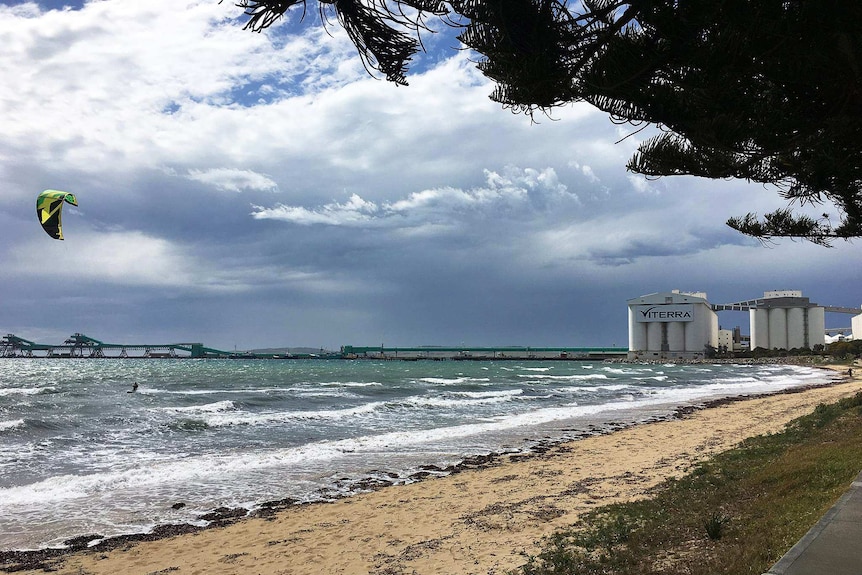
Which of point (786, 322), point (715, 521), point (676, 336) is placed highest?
point (786, 322)

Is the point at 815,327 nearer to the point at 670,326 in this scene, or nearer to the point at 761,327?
the point at 761,327

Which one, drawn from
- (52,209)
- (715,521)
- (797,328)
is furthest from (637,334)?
(715,521)

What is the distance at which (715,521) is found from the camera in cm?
645

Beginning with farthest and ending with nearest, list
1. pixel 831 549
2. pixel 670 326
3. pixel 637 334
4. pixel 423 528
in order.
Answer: pixel 637 334
pixel 670 326
pixel 423 528
pixel 831 549

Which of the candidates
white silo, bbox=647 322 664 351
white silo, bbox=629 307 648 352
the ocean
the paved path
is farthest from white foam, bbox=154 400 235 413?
white silo, bbox=629 307 648 352

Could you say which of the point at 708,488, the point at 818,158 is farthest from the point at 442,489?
the point at 818,158

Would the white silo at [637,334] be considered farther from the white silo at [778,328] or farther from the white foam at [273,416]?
the white foam at [273,416]

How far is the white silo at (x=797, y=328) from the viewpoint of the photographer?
115 m

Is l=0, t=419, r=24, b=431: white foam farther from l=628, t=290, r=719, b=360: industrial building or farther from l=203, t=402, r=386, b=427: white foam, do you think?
l=628, t=290, r=719, b=360: industrial building

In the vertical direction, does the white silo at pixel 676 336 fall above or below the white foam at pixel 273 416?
above

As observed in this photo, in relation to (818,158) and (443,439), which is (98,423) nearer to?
(443,439)

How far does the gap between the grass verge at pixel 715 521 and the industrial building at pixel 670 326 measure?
371 feet

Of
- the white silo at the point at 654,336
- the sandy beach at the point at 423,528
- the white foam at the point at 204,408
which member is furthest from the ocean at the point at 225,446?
the white silo at the point at 654,336

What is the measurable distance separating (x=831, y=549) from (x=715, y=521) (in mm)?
2138
